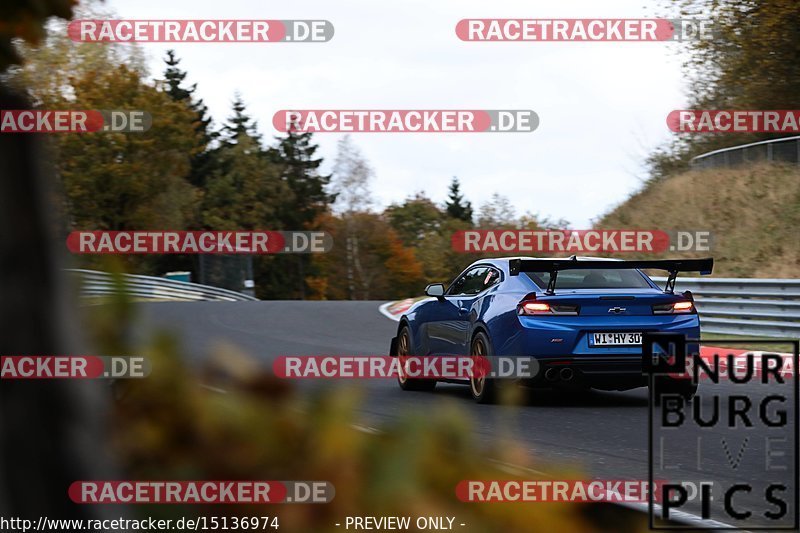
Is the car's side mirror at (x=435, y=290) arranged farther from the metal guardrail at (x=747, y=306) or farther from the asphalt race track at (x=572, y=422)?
the metal guardrail at (x=747, y=306)

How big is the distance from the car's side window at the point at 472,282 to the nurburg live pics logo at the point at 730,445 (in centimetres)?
258

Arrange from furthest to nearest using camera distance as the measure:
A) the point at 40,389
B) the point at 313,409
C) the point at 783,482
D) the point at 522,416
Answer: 1. the point at 522,416
2. the point at 783,482
3. the point at 313,409
4. the point at 40,389

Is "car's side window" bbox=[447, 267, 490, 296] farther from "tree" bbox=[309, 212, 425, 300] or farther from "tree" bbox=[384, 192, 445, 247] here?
"tree" bbox=[384, 192, 445, 247]

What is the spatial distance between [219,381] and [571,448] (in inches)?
241

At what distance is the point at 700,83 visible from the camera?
38094 millimetres

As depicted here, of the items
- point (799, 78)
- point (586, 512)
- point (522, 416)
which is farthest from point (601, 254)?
point (586, 512)

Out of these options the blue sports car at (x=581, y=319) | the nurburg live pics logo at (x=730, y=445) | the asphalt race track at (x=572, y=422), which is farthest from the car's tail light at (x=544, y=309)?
the nurburg live pics logo at (x=730, y=445)

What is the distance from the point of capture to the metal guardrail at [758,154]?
103ft

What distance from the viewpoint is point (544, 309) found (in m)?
10.7

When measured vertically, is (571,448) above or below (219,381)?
below

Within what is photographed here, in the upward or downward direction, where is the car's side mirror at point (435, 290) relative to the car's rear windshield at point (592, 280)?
downward

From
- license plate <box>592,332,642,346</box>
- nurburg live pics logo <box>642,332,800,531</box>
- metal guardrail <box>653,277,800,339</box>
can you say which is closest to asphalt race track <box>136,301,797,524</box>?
nurburg live pics logo <box>642,332,800,531</box>

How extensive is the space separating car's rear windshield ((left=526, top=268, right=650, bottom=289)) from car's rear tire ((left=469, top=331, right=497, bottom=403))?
76cm

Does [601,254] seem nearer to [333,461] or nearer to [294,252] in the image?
[294,252]
